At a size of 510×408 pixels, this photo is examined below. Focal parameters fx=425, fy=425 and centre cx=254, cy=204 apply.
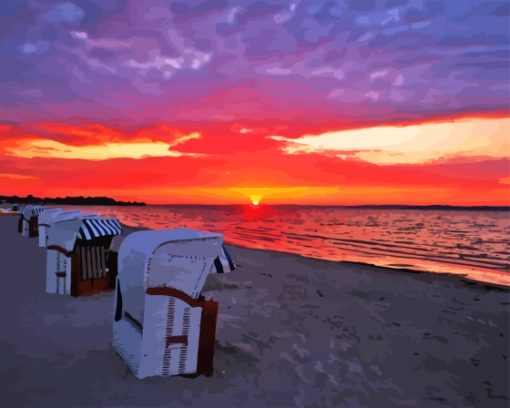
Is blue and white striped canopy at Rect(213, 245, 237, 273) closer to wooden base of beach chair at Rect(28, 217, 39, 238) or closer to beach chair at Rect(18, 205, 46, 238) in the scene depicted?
beach chair at Rect(18, 205, 46, 238)

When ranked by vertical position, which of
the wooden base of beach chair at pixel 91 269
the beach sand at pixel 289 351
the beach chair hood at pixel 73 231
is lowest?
the beach sand at pixel 289 351

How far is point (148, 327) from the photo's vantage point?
5.61 m

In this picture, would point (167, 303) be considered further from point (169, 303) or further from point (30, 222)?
point (30, 222)

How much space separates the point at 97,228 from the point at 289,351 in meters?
5.87

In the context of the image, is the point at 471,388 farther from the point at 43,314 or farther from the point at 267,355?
the point at 43,314

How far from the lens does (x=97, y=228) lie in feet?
34.8

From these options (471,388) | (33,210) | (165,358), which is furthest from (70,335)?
(33,210)

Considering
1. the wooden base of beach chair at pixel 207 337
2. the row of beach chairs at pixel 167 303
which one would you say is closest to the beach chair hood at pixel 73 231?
the row of beach chairs at pixel 167 303

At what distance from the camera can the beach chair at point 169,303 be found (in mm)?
5520

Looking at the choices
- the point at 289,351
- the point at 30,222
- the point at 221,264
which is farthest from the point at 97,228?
the point at 30,222

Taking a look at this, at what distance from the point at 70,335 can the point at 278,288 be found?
22.5ft

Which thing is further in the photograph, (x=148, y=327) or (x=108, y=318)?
(x=108, y=318)

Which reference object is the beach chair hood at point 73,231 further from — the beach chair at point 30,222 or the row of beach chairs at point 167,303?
the beach chair at point 30,222

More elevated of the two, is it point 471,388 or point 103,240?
point 103,240
